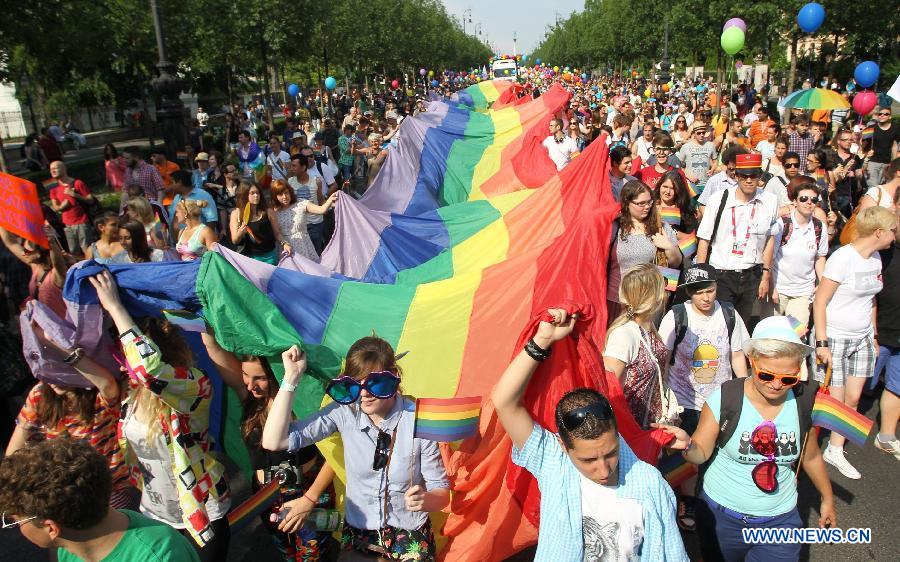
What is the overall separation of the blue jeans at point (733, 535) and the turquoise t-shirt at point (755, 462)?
0.15 feet

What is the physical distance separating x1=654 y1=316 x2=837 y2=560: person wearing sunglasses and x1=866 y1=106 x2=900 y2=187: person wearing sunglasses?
8.63m

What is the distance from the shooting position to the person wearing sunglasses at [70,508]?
2.19 metres

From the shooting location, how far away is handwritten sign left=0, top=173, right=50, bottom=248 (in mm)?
3928

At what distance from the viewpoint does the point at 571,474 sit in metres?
2.28

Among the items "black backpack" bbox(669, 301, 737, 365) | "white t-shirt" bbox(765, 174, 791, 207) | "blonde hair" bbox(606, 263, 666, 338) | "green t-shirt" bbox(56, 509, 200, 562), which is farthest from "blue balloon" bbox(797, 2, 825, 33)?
"green t-shirt" bbox(56, 509, 200, 562)

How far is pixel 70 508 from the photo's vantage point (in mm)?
2197

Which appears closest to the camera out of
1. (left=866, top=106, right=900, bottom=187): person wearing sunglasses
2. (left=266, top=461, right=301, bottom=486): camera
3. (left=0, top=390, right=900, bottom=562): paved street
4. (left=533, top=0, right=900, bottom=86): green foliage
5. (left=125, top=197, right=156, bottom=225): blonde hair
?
(left=266, top=461, right=301, bottom=486): camera

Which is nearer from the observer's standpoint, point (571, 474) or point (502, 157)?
point (571, 474)

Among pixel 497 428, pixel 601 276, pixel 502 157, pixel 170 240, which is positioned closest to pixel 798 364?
pixel 497 428

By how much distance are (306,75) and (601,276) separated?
43139 millimetres

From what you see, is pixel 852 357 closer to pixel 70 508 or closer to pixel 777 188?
pixel 777 188

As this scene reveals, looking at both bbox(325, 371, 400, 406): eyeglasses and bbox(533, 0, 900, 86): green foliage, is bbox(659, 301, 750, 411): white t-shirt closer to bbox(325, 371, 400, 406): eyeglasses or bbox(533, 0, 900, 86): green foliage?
bbox(325, 371, 400, 406): eyeglasses

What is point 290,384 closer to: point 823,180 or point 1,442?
point 1,442

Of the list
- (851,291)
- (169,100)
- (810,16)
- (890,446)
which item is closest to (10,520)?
(851,291)
